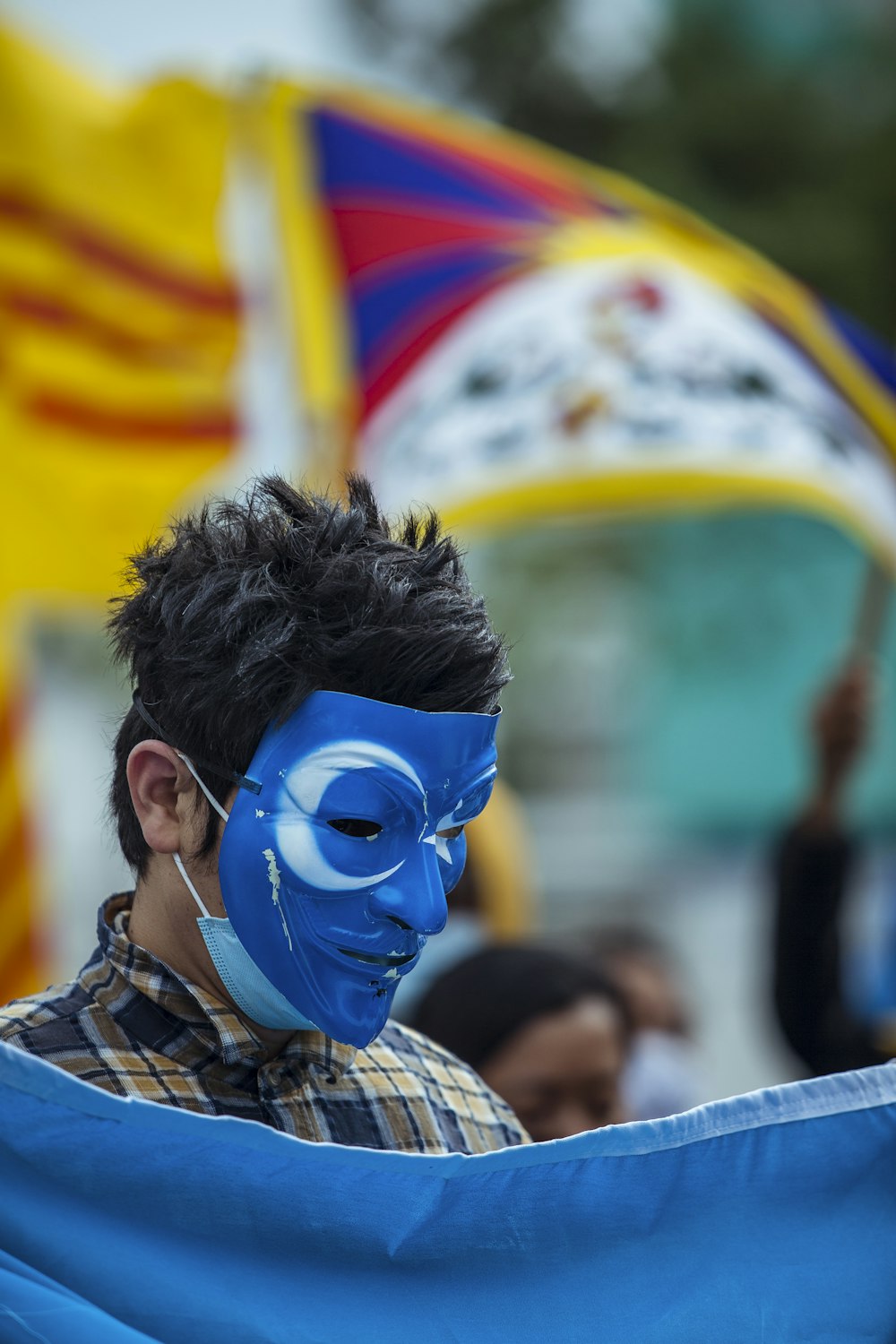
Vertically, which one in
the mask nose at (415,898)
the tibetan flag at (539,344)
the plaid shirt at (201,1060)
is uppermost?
the tibetan flag at (539,344)

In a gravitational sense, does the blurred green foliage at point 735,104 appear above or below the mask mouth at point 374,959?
above

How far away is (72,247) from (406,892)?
3340 millimetres

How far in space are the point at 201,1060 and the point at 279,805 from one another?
0.24 m

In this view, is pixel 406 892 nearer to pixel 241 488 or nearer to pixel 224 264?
pixel 241 488

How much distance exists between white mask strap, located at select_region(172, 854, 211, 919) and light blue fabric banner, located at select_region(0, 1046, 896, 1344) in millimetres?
197

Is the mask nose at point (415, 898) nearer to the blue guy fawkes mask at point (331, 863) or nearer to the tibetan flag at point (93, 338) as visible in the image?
the blue guy fawkes mask at point (331, 863)

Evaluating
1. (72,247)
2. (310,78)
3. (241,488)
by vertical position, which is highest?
(310,78)

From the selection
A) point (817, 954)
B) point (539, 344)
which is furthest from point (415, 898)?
point (539, 344)

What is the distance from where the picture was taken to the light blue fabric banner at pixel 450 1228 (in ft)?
4.43

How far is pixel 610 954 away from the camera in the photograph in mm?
5020

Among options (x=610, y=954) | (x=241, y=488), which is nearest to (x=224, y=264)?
(x=610, y=954)

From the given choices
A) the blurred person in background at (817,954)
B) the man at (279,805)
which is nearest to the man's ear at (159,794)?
the man at (279,805)

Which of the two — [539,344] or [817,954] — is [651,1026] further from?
[539,344]

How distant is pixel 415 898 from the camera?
1.50 m
